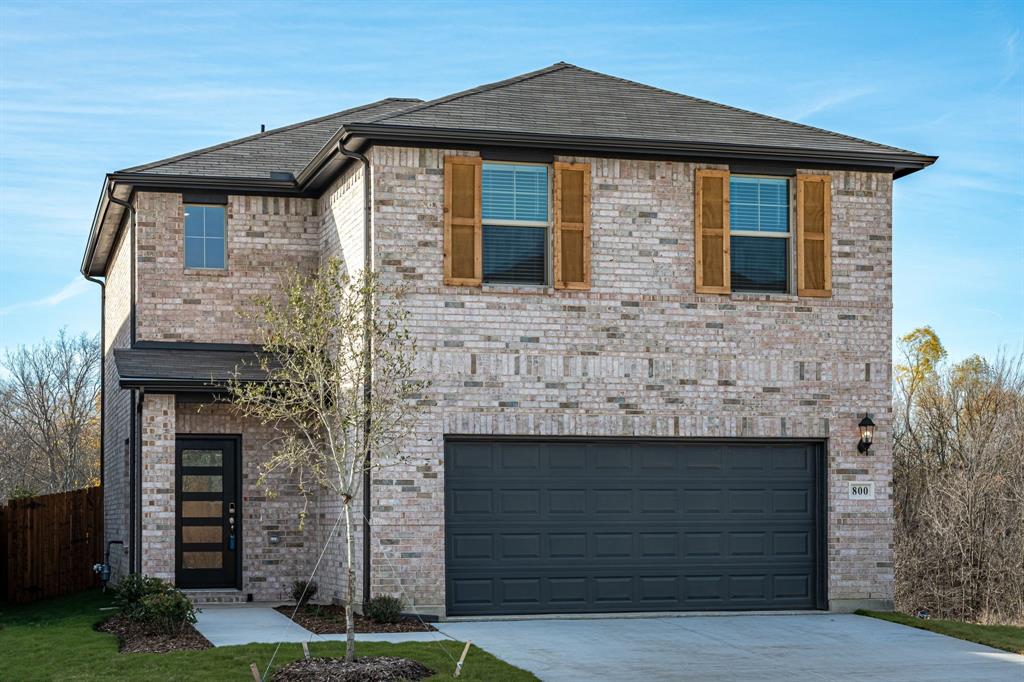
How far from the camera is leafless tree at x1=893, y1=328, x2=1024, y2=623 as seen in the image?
71.6ft

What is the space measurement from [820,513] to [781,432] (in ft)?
4.10

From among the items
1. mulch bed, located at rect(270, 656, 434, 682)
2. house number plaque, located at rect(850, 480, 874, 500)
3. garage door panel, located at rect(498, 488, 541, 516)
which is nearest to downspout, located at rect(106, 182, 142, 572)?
garage door panel, located at rect(498, 488, 541, 516)

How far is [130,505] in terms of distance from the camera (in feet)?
63.2

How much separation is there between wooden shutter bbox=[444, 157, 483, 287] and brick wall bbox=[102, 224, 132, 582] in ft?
19.3

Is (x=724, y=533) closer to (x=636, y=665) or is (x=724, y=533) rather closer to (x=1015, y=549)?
(x=636, y=665)

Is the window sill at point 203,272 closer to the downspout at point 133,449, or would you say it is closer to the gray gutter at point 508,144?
the downspout at point 133,449

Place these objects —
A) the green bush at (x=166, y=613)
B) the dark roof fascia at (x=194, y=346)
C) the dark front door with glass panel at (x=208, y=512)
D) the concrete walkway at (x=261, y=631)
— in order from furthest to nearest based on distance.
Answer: the dark front door with glass panel at (x=208, y=512) < the dark roof fascia at (x=194, y=346) < the green bush at (x=166, y=613) < the concrete walkway at (x=261, y=631)

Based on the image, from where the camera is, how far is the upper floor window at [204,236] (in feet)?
61.7

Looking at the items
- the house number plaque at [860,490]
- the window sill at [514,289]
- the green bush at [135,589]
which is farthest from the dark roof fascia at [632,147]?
the green bush at [135,589]

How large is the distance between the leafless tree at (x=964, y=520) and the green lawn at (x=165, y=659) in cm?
1151

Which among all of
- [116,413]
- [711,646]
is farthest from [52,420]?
[711,646]

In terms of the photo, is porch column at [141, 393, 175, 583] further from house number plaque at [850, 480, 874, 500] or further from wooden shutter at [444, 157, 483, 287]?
house number plaque at [850, 480, 874, 500]

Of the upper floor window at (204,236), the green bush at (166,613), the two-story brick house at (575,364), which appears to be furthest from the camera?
the upper floor window at (204,236)

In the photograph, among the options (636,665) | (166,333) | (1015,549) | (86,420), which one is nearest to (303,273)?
(166,333)
